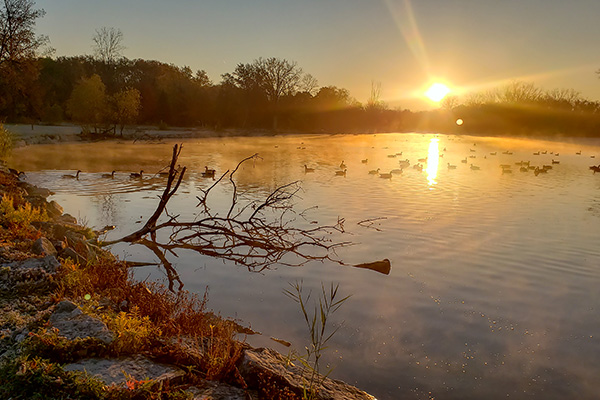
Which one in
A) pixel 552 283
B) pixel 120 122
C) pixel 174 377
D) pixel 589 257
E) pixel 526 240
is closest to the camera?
pixel 174 377

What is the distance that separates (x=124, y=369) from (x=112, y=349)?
12.4 inches

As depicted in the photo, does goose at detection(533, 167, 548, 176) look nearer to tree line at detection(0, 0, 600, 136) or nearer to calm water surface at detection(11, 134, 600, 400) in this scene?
calm water surface at detection(11, 134, 600, 400)

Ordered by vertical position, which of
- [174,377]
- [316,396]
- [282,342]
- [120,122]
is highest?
[120,122]

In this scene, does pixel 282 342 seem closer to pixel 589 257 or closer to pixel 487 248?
pixel 487 248

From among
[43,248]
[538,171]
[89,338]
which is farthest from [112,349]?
[538,171]

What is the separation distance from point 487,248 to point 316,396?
7.27 metres

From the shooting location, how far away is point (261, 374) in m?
3.85

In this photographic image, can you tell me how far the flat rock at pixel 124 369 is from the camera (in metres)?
3.44

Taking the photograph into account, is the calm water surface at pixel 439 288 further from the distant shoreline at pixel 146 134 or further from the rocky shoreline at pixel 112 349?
the distant shoreline at pixel 146 134

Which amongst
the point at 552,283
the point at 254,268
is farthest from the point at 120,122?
the point at 552,283

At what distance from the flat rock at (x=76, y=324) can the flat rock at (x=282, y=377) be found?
125 centimetres

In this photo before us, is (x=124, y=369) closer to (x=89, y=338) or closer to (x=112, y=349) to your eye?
(x=112, y=349)

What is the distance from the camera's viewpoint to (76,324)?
13.1 ft

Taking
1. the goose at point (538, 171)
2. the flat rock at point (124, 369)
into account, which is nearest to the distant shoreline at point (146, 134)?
the flat rock at point (124, 369)
